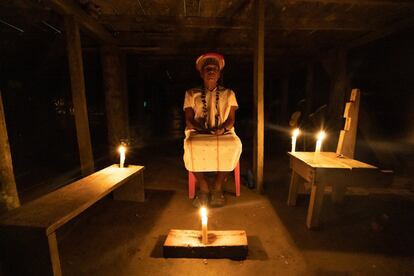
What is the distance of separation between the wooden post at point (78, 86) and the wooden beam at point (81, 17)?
0.14 metres

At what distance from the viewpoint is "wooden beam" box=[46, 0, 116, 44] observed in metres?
3.18

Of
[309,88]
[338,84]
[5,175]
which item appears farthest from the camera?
[309,88]

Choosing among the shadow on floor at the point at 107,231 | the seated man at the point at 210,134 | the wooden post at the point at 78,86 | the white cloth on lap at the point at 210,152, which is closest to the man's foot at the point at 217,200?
the seated man at the point at 210,134

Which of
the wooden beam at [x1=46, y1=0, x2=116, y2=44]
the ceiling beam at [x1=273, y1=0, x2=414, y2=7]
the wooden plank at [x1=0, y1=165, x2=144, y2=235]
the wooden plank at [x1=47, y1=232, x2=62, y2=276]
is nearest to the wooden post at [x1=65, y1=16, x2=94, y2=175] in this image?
the wooden beam at [x1=46, y1=0, x2=116, y2=44]

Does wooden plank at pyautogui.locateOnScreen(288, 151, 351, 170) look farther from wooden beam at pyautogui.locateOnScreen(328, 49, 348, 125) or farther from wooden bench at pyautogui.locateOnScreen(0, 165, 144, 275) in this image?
wooden beam at pyautogui.locateOnScreen(328, 49, 348, 125)

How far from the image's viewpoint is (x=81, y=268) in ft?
6.40

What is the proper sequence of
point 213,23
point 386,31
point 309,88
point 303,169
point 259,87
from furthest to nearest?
point 309,88 → point 386,31 → point 213,23 → point 259,87 → point 303,169

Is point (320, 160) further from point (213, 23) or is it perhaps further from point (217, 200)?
point (213, 23)

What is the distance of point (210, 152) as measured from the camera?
315cm

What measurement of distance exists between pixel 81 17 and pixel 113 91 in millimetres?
2467

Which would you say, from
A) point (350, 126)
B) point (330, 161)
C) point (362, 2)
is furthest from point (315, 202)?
point (362, 2)

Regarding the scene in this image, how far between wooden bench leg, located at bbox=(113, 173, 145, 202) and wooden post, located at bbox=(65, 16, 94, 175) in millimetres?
905

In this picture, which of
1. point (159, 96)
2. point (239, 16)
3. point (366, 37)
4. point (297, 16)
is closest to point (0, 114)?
point (239, 16)

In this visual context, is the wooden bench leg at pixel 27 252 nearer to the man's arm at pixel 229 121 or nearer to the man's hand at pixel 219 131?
the man's hand at pixel 219 131
